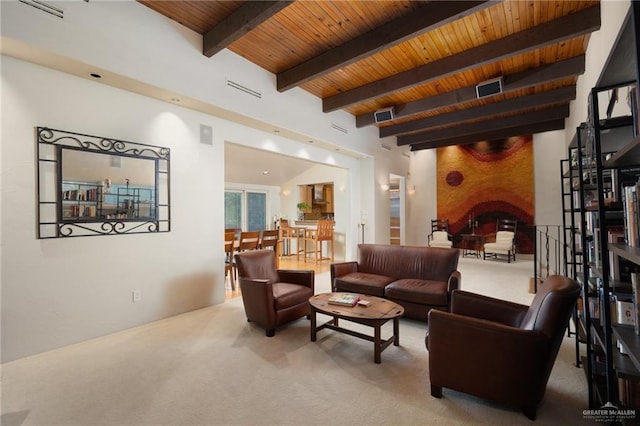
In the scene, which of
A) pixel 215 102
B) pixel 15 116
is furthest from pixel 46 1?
pixel 215 102

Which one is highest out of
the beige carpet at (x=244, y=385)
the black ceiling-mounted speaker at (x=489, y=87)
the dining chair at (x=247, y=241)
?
the black ceiling-mounted speaker at (x=489, y=87)

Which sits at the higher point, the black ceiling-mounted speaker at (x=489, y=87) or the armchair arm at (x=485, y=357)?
the black ceiling-mounted speaker at (x=489, y=87)

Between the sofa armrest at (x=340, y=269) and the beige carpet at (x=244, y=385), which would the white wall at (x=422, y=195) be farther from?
the beige carpet at (x=244, y=385)

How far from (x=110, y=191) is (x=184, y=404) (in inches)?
91.2

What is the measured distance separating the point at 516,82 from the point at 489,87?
14.8 inches

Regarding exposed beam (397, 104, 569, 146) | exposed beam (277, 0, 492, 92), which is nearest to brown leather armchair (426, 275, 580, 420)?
exposed beam (277, 0, 492, 92)

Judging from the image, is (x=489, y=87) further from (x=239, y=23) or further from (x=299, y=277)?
(x=299, y=277)

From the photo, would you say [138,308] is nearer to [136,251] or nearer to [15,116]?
[136,251]

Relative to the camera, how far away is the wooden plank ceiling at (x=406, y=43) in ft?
9.90

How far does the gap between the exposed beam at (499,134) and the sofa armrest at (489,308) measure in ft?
21.0

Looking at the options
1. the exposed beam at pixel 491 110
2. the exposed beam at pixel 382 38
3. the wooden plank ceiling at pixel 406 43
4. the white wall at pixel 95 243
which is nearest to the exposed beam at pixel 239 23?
the wooden plank ceiling at pixel 406 43

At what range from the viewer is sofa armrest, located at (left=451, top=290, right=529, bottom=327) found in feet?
7.20

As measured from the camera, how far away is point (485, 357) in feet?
5.97

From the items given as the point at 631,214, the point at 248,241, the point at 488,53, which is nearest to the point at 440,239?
the point at 488,53
